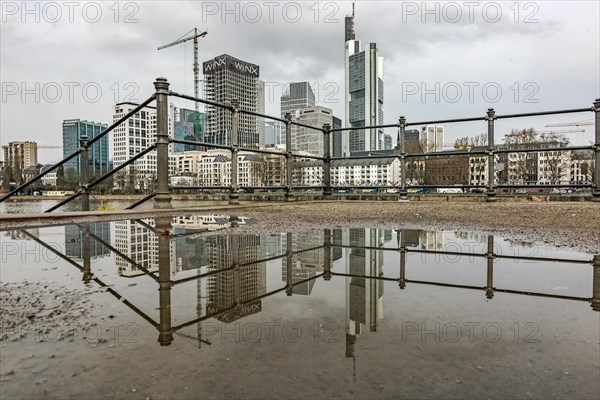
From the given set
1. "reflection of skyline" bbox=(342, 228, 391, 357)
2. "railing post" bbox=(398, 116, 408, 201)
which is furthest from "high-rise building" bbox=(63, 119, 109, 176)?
"reflection of skyline" bbox=(342, 228, 391, 357)

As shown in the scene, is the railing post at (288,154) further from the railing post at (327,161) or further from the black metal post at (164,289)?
the black metal post at (164,289)

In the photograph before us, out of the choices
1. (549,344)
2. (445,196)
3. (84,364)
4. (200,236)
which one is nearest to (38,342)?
(84,364)

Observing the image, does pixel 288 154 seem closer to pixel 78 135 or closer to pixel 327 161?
pixel 327 161

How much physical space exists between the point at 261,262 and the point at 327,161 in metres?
7.93

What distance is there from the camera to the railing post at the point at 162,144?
6.52 meters

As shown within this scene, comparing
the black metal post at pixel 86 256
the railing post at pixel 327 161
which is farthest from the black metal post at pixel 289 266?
the railing post at pixel 327 161

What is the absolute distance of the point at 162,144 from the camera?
257 inches

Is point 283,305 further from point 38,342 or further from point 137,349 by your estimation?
point 38,342

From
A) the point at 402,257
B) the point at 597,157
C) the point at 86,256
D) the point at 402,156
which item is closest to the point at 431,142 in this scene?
the point at 402,156

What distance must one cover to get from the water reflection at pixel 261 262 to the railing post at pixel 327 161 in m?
6.00

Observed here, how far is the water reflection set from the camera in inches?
74.1

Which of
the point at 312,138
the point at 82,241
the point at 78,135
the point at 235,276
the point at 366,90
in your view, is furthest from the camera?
the point at 366,90

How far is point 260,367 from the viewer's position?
1.28 metres

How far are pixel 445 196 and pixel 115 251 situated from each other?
9.72 m
